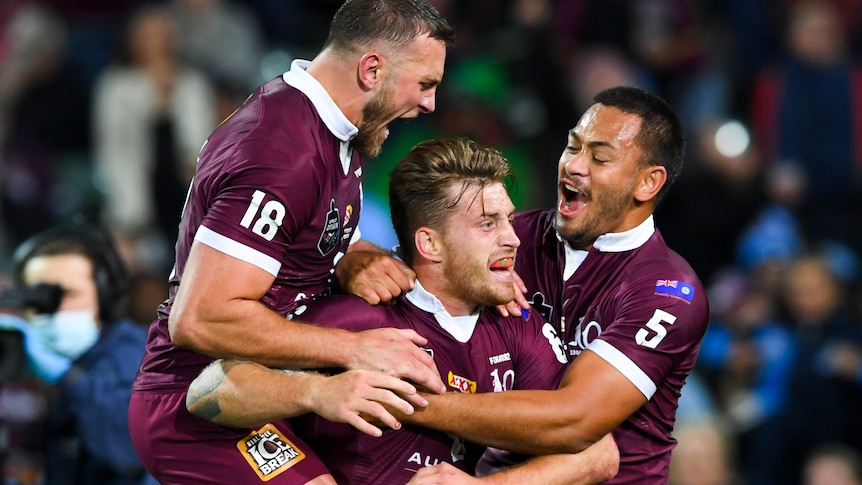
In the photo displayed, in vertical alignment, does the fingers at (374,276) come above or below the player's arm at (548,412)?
above

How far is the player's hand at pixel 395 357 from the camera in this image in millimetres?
4559

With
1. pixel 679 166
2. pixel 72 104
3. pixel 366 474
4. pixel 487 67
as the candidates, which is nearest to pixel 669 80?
pixel 487 67

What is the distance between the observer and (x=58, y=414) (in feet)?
20.8

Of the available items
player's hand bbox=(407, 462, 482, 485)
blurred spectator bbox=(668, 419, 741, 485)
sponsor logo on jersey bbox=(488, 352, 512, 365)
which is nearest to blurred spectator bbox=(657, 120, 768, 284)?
blurred spectator bbox=(668, 419, 741, 485)

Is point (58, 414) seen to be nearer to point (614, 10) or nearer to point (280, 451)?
point (280, 451)

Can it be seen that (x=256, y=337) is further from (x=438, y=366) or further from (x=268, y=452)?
(x=438, y=366)

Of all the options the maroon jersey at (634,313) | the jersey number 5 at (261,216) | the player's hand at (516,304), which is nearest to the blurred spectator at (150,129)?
the maroon jersey at (634,313)

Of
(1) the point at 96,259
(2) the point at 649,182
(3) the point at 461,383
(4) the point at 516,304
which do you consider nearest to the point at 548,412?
(3) the point at 461,383

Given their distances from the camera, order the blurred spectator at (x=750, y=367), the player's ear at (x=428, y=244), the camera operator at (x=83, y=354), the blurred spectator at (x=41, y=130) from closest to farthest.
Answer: the player's ear at (x=428, y=244) → the camera operator at (x=83, y=354) → the blurred spectator at (x=750, y=367) → the blurred spectator at (x=41, y=130)

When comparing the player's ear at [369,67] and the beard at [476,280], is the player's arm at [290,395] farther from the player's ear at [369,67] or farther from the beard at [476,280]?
the player's ear at [369,67]

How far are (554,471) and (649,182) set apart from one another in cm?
126

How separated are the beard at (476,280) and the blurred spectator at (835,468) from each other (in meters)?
3.88

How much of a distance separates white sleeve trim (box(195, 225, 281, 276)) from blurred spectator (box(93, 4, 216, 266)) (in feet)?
20.6

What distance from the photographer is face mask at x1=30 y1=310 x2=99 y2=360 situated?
629 centimetres
